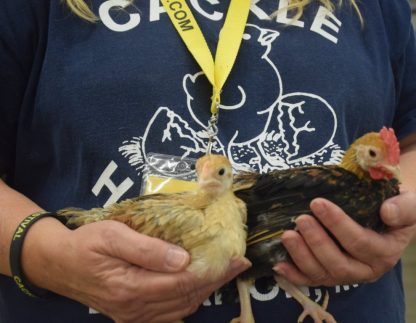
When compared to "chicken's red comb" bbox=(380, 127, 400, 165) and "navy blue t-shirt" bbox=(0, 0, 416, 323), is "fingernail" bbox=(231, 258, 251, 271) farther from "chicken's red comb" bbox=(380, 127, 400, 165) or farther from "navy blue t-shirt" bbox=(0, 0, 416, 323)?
"chicken's red comb" bbox=(380, 127, 400, 165)

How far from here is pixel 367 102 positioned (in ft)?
4.20

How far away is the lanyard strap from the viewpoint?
1.17m

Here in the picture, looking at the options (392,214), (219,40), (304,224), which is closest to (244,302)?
(304,224)

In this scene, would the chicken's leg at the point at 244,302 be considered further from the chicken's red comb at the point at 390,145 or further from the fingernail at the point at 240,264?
the chicken's red comb at the point at 390,145

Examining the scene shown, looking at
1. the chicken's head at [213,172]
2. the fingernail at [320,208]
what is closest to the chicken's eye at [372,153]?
the fingernail at [320,208]

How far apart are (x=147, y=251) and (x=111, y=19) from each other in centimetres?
51

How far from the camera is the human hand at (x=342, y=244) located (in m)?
0.99

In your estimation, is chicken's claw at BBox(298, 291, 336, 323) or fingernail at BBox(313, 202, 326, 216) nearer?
fingernail at BBox(313, 202, 326, 216)

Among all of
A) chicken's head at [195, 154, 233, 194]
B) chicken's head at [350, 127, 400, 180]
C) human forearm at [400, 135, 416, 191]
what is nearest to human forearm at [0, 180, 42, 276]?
chicken's head at [195, 154, 233, 194]

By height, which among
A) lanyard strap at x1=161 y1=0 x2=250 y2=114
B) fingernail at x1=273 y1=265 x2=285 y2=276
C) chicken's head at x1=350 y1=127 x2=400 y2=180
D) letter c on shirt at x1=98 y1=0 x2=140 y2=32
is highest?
letter c on shirt at x1=98 y1=0 x2=140 y2=32

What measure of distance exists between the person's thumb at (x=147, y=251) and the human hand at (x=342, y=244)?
19 centimetres

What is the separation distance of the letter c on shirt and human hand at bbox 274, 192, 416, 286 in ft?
1.70

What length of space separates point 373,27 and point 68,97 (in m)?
0.69

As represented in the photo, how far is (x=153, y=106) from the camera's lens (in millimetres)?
1170
